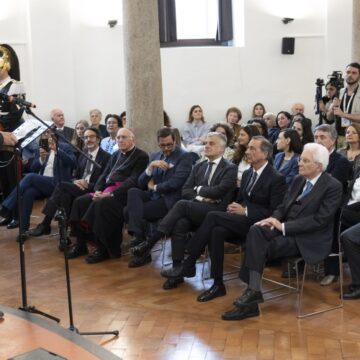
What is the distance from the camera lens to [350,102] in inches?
279

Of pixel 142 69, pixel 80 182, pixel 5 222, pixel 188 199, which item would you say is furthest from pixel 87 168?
pixel 188 199

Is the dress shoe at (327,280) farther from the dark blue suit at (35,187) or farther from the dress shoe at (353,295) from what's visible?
the dark blue suit at (35,187)

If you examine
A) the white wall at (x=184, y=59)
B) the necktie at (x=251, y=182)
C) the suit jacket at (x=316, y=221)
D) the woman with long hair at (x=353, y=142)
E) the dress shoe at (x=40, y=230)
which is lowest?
the dress shoe at (x=40, y=230)

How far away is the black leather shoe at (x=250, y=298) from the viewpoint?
15.3ft

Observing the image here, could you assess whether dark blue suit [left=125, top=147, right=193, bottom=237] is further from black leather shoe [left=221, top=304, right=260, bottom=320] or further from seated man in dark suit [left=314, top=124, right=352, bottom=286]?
black leather shoe [left=221, top=304, right=260, bottom=320]

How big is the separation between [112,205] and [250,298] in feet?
6.53

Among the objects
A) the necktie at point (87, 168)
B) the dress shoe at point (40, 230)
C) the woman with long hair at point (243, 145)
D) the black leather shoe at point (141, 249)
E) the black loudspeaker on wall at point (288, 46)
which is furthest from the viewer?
the black loudspeaker on wall at point (288, 46)

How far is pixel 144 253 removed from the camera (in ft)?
19.7

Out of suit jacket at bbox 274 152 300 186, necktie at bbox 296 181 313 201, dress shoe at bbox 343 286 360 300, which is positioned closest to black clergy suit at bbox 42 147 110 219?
suit jacket at bbox 274 152 300 186

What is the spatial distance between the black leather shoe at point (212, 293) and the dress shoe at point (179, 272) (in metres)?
0.24

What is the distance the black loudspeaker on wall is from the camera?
10828mm

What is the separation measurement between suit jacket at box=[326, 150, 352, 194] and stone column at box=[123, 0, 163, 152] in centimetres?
217

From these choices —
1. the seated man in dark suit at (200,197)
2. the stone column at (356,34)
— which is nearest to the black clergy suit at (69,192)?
the seated man in dark suit at (200,197)

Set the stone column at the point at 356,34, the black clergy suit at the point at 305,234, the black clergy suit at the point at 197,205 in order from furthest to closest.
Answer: the stone column at the point at 356,34 < the black clergy suit at the point at 197,205 < the black clergy suit at the point at 305,234
